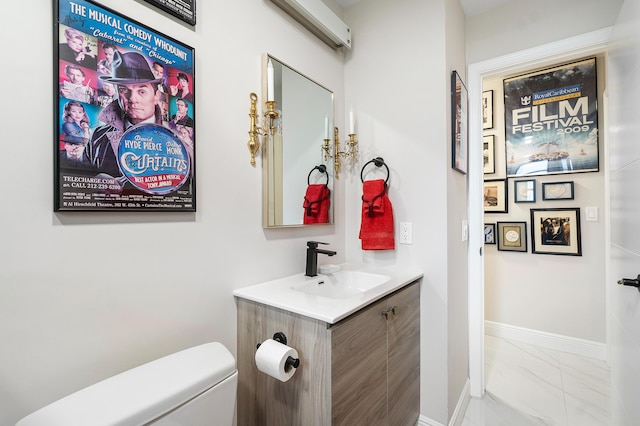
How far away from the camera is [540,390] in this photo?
210cm

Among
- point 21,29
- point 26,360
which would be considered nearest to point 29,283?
point 26,360

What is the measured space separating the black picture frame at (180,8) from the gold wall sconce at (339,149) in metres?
0.90

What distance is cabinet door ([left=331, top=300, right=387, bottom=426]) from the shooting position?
1036 millimetres

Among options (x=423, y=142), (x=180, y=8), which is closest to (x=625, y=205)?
(x=423, y=142)

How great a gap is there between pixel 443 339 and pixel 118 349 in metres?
1.49

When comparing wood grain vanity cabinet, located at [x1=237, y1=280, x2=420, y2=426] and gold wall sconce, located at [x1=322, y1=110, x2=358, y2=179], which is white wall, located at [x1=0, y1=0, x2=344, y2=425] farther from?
gold wall sconce, located at [x1=322, y1=110, x2=358, y2=179]

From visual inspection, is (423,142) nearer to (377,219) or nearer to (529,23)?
(377,219)

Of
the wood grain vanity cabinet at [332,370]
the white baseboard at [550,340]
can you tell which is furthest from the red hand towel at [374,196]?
the white baseboard at [550,340]

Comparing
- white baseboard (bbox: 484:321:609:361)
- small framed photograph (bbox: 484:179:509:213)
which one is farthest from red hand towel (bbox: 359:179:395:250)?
white baseboard (bbox: 484:321:609:361)

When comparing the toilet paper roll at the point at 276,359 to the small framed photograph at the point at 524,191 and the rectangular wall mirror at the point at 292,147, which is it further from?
the small framed photograph at the point at 524,191

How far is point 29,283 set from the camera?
789 millimetres

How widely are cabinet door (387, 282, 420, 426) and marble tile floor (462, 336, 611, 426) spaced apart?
516mm

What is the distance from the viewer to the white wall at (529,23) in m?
1.69

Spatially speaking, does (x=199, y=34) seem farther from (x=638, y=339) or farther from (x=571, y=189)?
(x=571, y=189)
